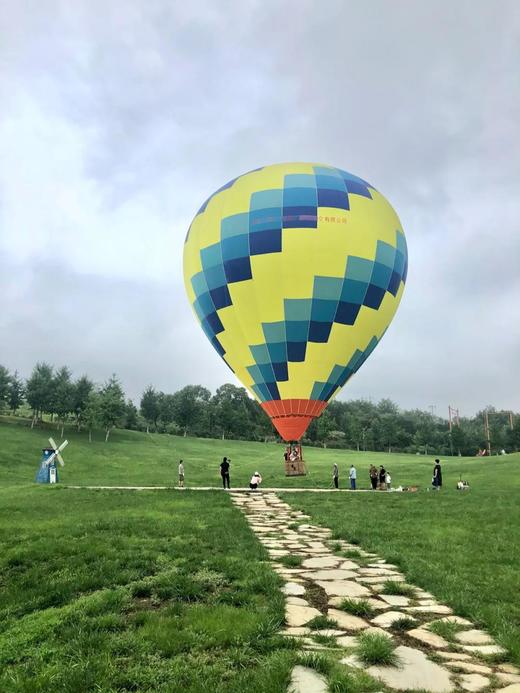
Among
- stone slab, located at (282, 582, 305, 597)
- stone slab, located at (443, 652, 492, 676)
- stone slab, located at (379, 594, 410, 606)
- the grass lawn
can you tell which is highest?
stone slab, located at (443, 652, 492, 676)

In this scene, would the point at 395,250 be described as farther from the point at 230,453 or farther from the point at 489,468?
the point at 230,453

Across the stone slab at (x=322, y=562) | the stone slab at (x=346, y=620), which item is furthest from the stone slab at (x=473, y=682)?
the stone slab at (x=322, y=562)

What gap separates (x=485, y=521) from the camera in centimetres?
1384

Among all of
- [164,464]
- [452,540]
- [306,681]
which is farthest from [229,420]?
[306,681]

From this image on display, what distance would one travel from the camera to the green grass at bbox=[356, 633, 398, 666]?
4.86m

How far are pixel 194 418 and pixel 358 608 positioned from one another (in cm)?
8607

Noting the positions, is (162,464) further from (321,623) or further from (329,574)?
(321,623)

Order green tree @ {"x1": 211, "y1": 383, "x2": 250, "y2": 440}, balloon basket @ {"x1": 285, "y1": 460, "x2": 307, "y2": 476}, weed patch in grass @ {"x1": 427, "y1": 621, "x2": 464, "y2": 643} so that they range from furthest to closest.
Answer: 1. green tree @ {"x1": 211, "y1": 383, "x2": 250, "y2": 440}
2. balloon basket @ {"x1": 285, "y1": 460, "x2": 307, "y2": 476}
3. weed patch in grass @ {"x1": 427, "y1": 621, "x2": 464, "y2": 643}

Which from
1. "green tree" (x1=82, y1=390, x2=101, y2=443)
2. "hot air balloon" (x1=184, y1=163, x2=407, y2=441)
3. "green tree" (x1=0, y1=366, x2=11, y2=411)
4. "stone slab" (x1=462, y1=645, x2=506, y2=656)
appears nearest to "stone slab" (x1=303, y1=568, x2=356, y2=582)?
"stone slab" (x1=462, y1=645, x2=506, y2=656)

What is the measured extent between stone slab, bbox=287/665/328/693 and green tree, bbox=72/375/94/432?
206 feet

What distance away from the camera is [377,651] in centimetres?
495

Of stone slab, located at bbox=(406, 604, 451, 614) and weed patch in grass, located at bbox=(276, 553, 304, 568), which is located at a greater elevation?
stone slab, located at bbox=(406, 604, 451, 614)

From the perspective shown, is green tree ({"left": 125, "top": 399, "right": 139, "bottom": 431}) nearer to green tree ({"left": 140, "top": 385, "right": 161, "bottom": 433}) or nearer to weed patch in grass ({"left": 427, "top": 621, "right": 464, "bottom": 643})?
green tree ({"left": 140, "top": 385, "right": 161, "bottom": 433})

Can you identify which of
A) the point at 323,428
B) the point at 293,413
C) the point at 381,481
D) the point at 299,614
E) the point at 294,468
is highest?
the point at 293,413
